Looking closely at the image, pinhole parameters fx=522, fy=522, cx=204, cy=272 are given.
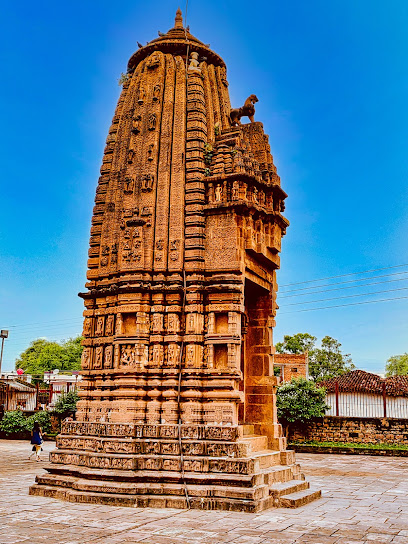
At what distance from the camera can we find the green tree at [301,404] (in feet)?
74.3

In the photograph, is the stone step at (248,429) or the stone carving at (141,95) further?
the stone carving at (141,95)

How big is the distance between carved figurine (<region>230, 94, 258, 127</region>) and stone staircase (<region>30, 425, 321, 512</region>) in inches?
311

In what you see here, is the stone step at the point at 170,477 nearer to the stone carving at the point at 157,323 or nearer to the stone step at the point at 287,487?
the stone step at the point at 287,487

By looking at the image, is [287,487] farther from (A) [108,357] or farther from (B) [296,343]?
(B) [296,343]

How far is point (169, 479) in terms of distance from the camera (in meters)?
9.48

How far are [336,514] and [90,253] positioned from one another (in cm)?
777

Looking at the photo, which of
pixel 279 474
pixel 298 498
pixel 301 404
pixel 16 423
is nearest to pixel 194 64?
pixel 279 474

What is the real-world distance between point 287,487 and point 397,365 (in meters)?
70.2

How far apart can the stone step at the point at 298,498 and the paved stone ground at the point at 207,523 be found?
0.15 meters

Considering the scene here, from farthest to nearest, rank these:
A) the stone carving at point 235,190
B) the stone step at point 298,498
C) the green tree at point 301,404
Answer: the green tree at point 301,404 < the stone carving at point 235,190 < the stone step at point 298,498

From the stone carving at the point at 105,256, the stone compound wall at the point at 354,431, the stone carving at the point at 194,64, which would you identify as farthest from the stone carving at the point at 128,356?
the stone compound wall at the point at 354,431

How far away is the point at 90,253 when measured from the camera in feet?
41.6

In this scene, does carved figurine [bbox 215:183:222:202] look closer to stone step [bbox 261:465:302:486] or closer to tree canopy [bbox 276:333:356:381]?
stone step [bbox 261:465:302:486]

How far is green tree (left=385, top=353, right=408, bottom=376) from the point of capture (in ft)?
236
